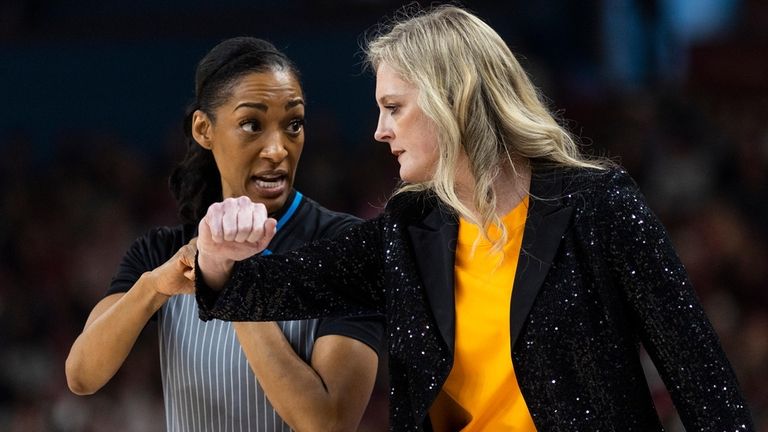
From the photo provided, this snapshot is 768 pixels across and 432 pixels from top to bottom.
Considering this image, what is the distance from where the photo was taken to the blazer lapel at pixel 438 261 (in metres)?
1.82

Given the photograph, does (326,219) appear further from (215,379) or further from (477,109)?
(477,109)

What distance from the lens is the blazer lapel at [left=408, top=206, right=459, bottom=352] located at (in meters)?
1.82

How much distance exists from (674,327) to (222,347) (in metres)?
0.80

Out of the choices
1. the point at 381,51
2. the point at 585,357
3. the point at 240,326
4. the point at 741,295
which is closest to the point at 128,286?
the point at 240,326

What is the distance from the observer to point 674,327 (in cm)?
171

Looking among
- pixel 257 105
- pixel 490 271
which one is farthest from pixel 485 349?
pixel 257 105

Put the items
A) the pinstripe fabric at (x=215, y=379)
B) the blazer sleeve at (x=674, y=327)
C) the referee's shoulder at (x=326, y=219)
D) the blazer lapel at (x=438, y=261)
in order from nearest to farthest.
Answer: the blazer sleeve at (x=674, y=327) < the blazer lapel at (x=438, y=261) < the pinstripe fabric at (x=215, y=379) < the referee's shoulder at (x=326, y=219)

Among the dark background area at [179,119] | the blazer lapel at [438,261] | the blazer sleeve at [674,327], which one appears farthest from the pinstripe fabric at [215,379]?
the dark background area at [179,119]

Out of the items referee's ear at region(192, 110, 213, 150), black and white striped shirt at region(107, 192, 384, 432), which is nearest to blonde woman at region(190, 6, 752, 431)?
black and white striped shirt at region(107, 192, 384, 432)

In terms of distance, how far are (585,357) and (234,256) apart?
54 centimetres

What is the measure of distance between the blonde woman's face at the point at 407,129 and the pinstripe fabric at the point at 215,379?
0.38 m

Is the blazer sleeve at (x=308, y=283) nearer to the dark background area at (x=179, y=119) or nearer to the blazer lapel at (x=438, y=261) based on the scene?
the blazer lapel at (x=438, y=261)

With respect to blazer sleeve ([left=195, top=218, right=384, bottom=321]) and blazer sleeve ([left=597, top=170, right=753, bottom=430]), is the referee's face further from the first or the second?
blazer sleeve ([left=597, top=170, right=753, bottom=430])

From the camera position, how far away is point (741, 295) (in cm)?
483
